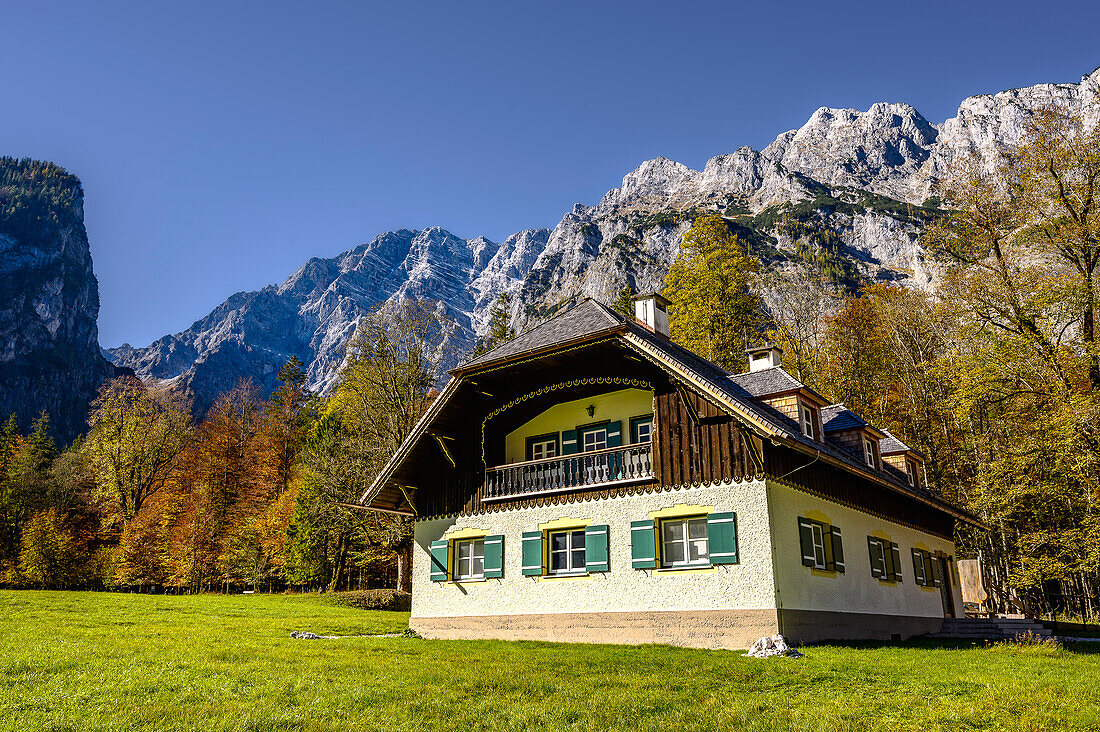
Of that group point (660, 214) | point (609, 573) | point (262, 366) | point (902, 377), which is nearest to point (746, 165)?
point (660, 214)

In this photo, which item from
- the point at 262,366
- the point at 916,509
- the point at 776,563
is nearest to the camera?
the point at 776,563

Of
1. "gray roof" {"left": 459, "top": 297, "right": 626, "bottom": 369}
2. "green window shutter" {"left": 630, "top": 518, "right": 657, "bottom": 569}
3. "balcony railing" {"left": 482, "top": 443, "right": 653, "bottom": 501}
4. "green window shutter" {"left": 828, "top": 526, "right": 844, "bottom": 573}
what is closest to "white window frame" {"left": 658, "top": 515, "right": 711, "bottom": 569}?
"green window shutter" {"left": 630, "top": 518, "right": 657, "bottom": 569}

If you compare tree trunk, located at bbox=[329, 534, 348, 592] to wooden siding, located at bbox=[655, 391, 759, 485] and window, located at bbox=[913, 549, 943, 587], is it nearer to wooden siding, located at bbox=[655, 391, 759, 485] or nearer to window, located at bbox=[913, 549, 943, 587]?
wooden siding, located at bbox=[655, 391, 759, 485]

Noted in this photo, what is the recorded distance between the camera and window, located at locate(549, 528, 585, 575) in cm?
1875

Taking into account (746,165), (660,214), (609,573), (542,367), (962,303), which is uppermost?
(746,165)

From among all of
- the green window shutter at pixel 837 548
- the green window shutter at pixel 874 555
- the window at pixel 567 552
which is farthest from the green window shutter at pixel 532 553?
the green window shutter at pixel 874 555

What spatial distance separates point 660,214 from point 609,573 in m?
134

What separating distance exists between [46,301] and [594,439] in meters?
129

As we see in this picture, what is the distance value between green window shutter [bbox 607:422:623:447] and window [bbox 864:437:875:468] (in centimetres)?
770

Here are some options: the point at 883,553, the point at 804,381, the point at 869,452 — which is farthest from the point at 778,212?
the point at 883,553

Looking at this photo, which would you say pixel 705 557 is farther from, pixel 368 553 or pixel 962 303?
pixel 368 553

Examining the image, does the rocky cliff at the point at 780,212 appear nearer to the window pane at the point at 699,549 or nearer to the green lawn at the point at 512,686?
the window pane at the point at 699,549

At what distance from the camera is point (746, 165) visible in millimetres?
167750

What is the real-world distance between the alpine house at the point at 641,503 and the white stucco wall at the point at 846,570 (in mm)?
61
